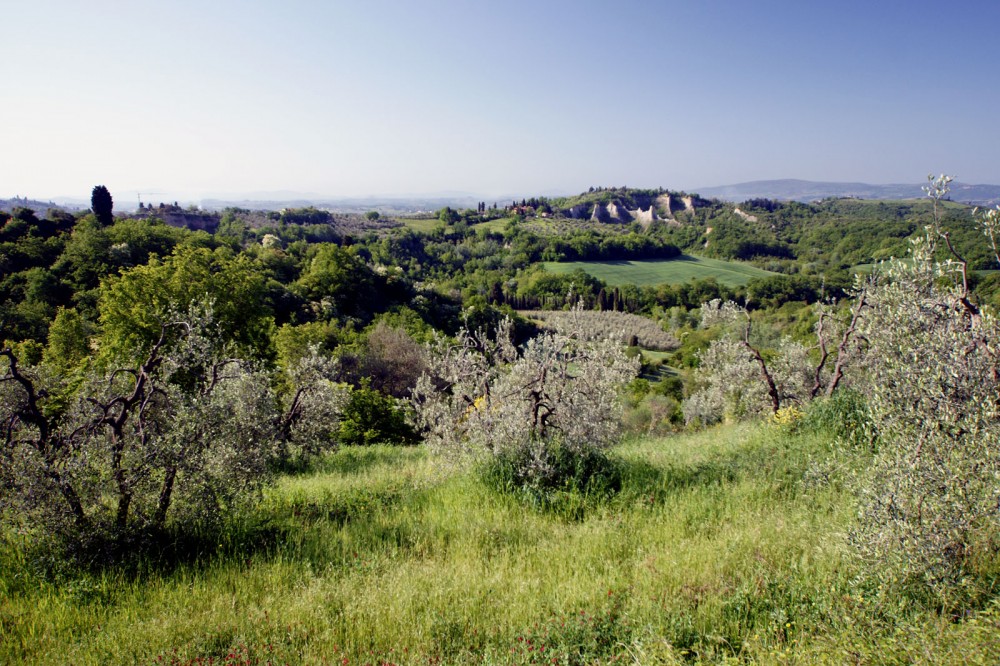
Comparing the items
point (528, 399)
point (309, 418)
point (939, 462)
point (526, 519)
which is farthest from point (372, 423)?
point (939, 462)

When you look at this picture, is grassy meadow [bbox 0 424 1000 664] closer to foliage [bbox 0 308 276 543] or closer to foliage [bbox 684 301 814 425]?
foliage [bbox 0 308 276 543]

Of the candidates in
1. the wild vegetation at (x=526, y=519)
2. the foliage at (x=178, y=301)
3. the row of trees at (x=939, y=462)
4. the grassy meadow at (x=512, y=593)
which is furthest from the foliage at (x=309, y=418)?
the row of trees at (x=939, y=462)

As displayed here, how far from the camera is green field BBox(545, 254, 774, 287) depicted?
12231 cm

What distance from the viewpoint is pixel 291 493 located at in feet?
24.9

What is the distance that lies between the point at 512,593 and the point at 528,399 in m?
4.13

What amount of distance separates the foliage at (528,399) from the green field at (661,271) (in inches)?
4469

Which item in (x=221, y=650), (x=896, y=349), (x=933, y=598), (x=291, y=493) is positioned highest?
(x=896, y=349)

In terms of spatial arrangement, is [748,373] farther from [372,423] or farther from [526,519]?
[372,423]

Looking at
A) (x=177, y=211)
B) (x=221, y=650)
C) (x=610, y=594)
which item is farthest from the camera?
(x=177, y=211)

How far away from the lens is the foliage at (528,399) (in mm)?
7672

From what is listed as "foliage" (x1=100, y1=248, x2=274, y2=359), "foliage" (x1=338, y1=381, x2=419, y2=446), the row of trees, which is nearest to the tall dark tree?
"foliage" (x1=100, y1=248, x2=274, y2=359)

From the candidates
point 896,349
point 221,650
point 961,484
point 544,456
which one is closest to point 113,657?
point 221,650

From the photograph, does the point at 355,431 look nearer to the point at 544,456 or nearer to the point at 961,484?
the point at 544,456

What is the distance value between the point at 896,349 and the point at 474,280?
4747 inches
